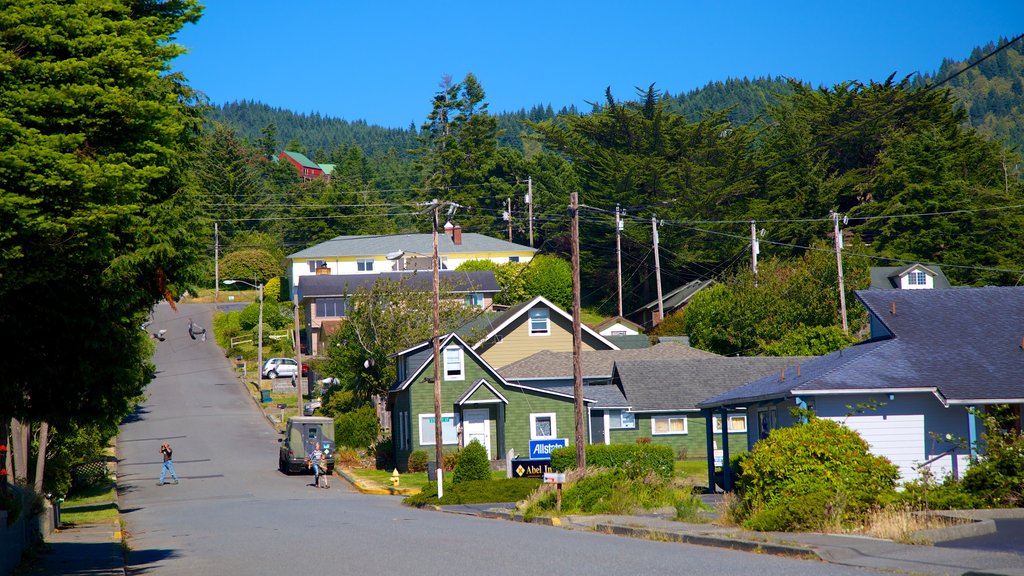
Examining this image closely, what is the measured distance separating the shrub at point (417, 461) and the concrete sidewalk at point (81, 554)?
21.4 m

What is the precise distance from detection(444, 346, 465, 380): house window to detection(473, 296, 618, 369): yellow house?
9.15 m

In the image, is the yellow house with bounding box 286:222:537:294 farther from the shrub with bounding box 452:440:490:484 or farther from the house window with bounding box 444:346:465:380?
the shrub with bounding box 452:440:490:484

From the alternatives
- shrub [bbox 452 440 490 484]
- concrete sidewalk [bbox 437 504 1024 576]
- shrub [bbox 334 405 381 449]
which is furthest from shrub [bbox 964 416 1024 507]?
shrub [bbox 334 405 381 449]

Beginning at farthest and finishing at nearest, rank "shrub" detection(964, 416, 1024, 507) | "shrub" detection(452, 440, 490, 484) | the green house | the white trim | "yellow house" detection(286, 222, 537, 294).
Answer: "yellow house" detection(286, 222, 537, 294)
the white trim
the green house
"shrub" detection(452, 440, 490, 484)
"shrub" detection(964, 416, 1024, 507)

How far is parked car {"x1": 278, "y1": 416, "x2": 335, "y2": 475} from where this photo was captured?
4888 cm

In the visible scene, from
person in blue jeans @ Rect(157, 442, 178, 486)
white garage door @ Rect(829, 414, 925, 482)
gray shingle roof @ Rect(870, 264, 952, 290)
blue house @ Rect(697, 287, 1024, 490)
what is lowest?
person in blue jeans @ Rect(157, 442, 178, 486)

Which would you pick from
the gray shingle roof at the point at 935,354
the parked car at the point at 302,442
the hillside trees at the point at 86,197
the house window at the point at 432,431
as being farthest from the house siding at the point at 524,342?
the hillside trees at the point at 86,197

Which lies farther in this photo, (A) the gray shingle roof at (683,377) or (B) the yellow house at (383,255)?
(B) the yellow house at (383,255)

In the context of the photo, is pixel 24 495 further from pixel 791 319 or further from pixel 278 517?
pixel 791 319

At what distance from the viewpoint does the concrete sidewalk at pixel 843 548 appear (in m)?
13.5

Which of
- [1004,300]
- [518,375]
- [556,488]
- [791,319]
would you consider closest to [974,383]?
[1004,300]

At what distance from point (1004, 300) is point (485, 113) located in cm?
9724

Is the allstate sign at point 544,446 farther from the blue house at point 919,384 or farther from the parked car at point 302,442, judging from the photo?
the parked car at point 302,442

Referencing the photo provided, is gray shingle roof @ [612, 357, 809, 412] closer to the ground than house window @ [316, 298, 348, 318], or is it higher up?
closer to the ground
